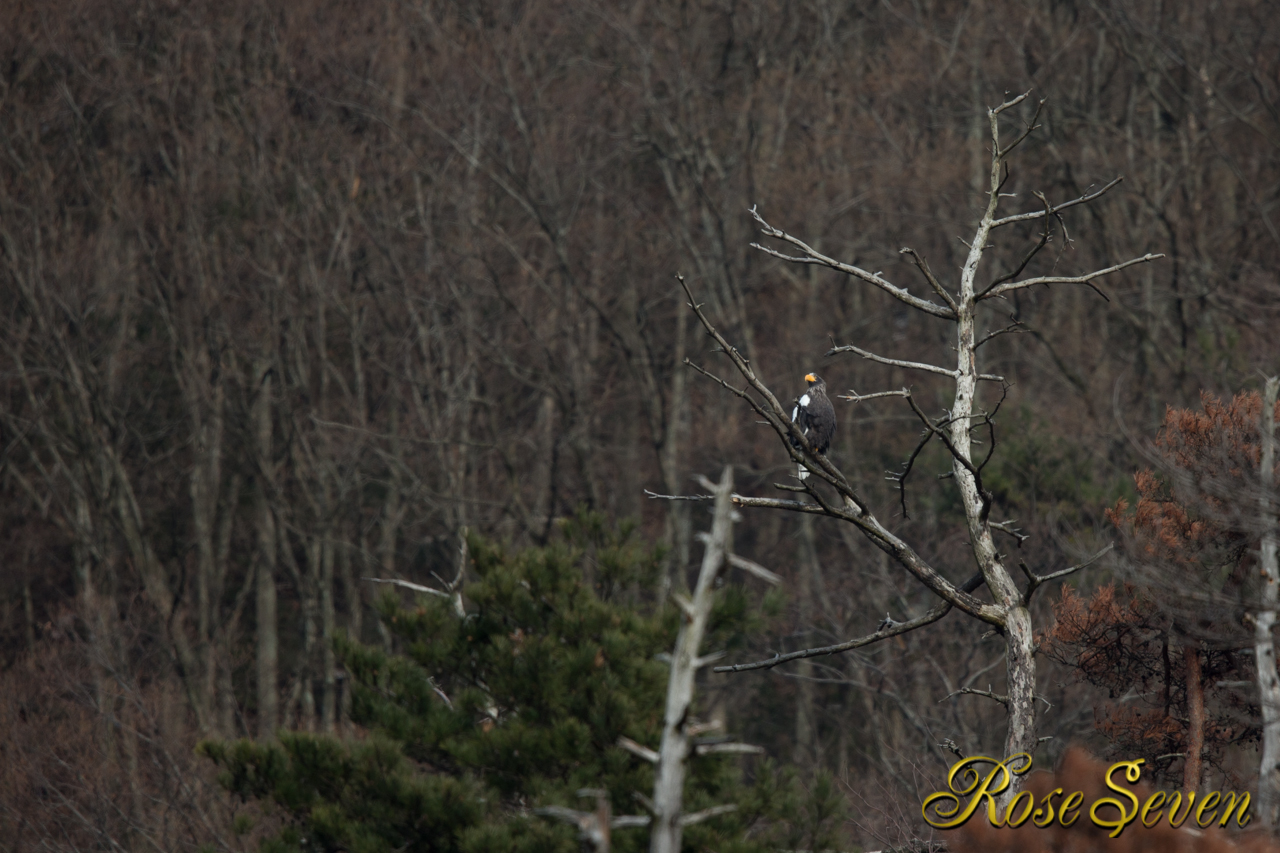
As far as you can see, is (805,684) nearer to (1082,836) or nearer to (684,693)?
(1082,836)

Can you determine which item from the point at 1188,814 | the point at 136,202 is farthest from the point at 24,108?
the point at 1188,814

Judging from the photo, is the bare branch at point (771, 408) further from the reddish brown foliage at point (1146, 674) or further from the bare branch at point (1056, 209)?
the reddish brown foliage at point (1146, 674)

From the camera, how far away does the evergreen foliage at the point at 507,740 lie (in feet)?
35.6

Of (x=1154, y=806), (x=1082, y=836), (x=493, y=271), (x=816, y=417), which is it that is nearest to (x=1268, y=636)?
(x=1154, y=806)

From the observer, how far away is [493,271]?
20938 millimetres

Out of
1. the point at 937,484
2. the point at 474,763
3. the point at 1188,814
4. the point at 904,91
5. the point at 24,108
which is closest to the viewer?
the point at 1188,814

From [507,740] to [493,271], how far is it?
10.8 meters

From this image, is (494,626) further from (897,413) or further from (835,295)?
(835,295)

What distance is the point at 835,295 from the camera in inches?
949

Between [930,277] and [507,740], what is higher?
[930,277]

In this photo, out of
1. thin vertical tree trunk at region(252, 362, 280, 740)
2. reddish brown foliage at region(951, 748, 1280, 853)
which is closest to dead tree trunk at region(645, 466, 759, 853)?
reddish brown foliage at region(951, 748, 1280, 853)

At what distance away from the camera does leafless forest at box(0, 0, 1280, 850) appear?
2073 cm

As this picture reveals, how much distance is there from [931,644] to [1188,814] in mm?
10886

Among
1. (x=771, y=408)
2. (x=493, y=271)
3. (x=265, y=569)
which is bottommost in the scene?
(x=265, y=569)
